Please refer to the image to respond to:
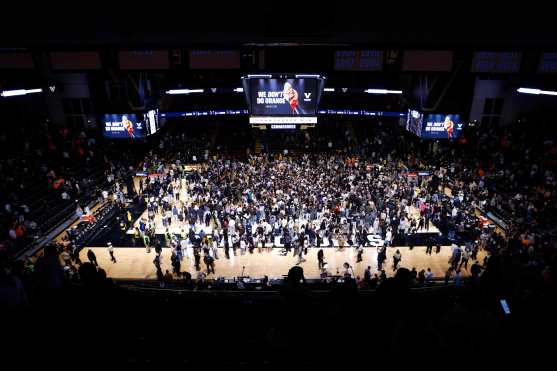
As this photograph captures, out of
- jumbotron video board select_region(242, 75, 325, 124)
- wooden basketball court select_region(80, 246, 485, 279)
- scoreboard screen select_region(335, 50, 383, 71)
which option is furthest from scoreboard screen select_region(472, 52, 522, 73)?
jumbotron video board select_region(242, 75, 325, 124)

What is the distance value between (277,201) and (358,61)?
32.0 feet

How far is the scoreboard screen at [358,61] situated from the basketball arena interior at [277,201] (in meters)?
0.06

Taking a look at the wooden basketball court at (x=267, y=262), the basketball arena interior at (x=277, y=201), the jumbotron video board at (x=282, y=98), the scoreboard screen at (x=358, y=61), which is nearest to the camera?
the basketball arena interior at (x=277, y=201)

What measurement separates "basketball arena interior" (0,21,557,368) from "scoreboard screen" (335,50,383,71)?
0.19ft

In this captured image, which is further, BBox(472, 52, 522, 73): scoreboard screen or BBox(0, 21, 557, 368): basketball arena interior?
BBox(472, 52, 522, 73): scoreboard screen

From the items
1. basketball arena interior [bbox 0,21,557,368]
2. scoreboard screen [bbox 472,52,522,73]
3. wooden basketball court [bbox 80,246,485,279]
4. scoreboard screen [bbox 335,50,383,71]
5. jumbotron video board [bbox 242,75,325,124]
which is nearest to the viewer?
basketball arena interior [bbox 0,21,557,368]

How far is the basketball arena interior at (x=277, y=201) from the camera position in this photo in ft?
11.5

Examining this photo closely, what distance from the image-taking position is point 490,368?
119 inches

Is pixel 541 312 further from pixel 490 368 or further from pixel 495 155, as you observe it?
pixel 495 155

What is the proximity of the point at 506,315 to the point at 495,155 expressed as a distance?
23.6 m

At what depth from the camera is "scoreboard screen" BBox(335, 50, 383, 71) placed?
956 cm

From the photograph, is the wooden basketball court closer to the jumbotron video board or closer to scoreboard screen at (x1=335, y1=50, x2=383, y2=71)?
scoreboard screen at (x1=335, y1=50, x2=383, y2=71)

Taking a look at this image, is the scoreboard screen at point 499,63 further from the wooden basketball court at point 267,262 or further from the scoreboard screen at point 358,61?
the wooden basketball court at point 267,262

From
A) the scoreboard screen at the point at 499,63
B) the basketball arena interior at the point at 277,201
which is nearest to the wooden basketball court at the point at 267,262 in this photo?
the basketball arena interior at the point at 277,201
